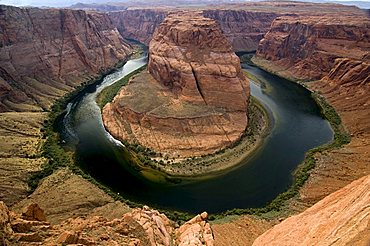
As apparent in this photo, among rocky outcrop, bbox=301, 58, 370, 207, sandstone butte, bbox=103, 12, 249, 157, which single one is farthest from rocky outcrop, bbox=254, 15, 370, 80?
sandstone butte, bbox=103, 12, 249, 157

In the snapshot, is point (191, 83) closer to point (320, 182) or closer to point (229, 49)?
point (229, 49)

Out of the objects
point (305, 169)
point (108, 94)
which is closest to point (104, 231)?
point (305, 169)

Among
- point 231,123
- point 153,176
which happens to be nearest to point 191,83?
point 231,123

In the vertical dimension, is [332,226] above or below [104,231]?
above

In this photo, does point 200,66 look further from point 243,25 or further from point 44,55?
point 243,25

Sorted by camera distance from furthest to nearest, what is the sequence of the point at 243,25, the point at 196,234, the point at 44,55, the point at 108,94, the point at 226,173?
the point at 243,25, the point at 44,55, the point at 108,94, the point at 226,173, the point at 196,234

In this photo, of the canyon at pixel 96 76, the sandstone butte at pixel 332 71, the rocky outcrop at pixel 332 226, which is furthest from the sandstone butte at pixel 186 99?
the rocky outcrop at pixel 332 226
